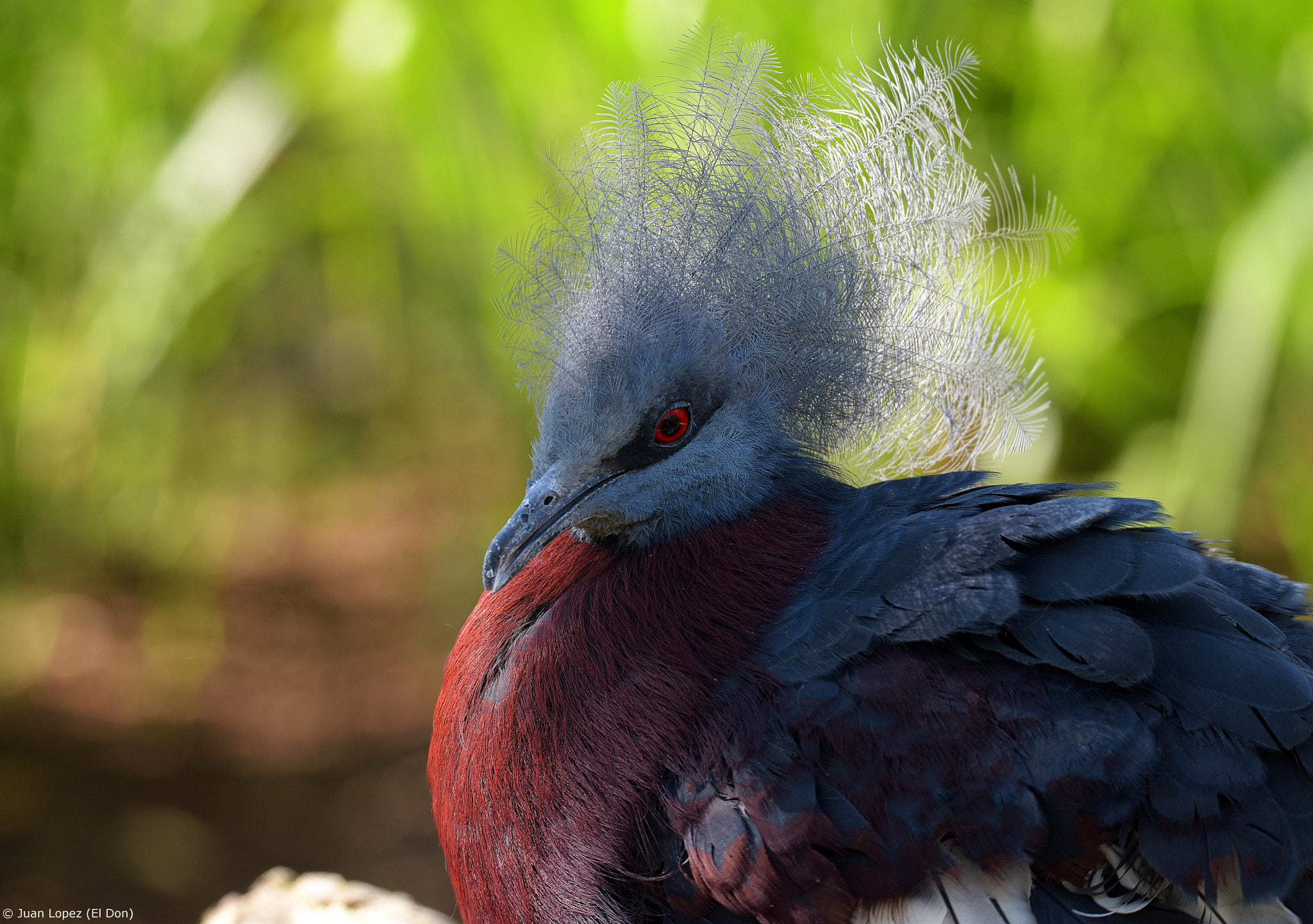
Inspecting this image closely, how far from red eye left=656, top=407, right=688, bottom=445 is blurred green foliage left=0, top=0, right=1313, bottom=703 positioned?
1.39m

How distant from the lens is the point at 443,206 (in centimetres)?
314

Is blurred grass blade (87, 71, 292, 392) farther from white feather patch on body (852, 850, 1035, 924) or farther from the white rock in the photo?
white feather patch on body (852, 850, 1035, 924)

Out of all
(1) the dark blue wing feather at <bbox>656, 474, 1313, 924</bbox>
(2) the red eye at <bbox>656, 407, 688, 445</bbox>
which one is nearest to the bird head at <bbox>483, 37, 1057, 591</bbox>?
(2) the red eye at <bbox>656, 407, 688, 445</bbox>

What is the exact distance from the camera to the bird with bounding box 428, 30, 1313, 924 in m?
1.14

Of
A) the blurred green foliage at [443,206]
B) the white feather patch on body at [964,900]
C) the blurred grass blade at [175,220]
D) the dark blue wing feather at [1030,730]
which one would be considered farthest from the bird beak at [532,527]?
the blurred grass blade at [175,220]

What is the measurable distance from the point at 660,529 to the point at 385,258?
2803 mm

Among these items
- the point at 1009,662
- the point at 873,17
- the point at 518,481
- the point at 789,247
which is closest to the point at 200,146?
the point at 518,481

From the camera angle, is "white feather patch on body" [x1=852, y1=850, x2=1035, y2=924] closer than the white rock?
Yes

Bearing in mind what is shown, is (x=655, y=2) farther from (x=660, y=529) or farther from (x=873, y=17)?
(x=660, y=529)

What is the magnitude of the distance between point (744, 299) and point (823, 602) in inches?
16.5

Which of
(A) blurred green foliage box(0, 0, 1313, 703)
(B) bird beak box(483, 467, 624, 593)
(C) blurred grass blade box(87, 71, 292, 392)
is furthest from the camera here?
(C) blurred grass blade box(87, 71, 292, 392)

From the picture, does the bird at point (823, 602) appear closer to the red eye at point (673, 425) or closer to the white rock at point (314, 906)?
the red eye at point (673, 425)

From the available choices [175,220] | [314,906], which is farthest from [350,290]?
[314,906]

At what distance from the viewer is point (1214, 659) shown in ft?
3.91
